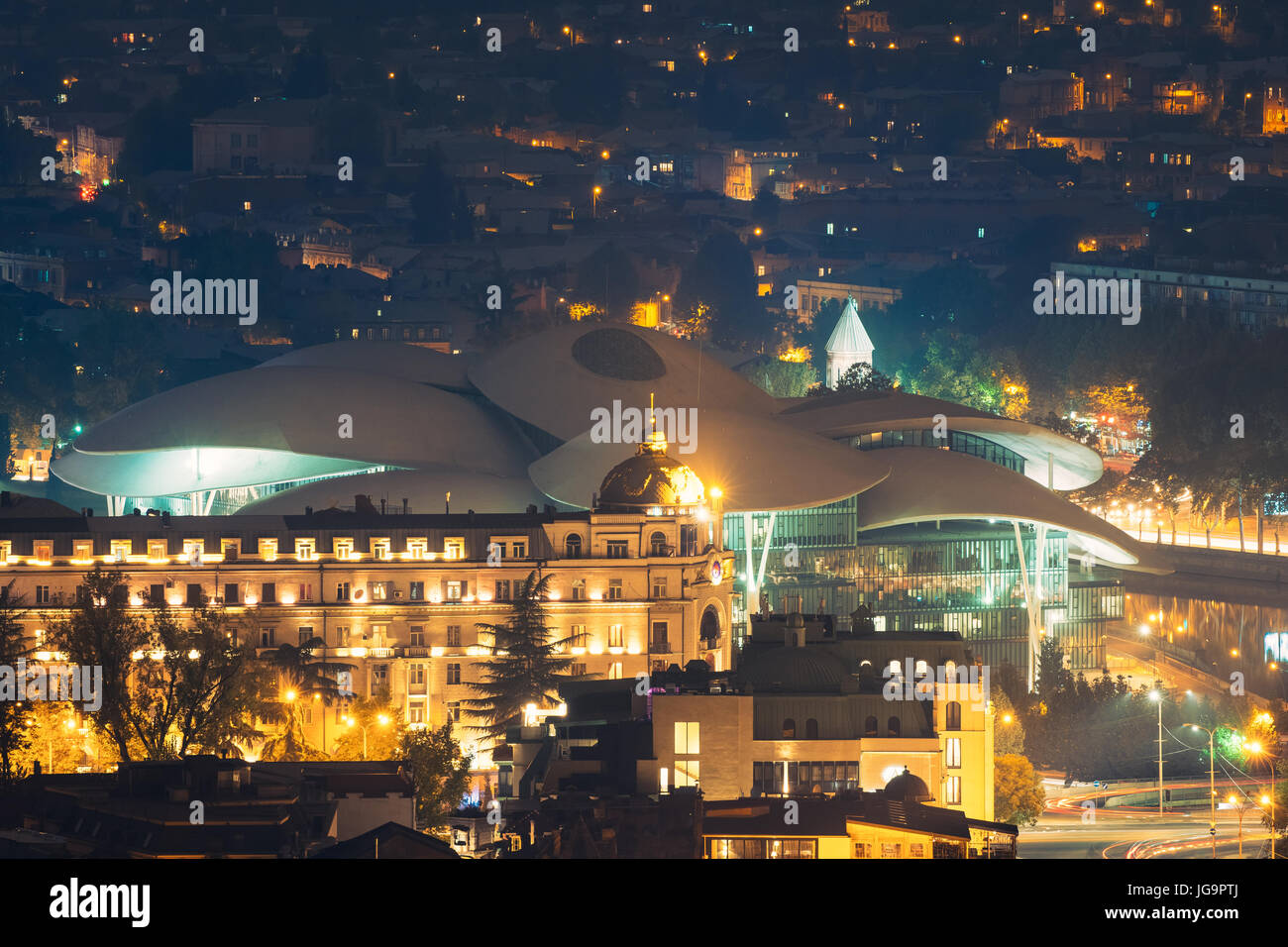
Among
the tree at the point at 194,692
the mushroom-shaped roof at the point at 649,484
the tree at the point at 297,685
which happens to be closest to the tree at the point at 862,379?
the mushroom-shaped roof at the point at 649,484

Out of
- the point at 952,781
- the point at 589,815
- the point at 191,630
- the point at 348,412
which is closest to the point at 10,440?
the point at 348,412

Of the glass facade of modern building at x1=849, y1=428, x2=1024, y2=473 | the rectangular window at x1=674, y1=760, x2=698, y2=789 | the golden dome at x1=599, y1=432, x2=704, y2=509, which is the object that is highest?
the glass facade of modern building at x1=849, y1=428, x2=1024, y2=473

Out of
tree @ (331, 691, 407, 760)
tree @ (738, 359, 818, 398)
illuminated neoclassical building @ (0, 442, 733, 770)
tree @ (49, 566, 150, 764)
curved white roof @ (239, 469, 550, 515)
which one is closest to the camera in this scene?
tree @ (49, 566, 150, 764)

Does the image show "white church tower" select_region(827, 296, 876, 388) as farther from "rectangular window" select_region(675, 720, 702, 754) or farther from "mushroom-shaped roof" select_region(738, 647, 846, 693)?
"rectangular window" select_region(675, 720, 702, 754)

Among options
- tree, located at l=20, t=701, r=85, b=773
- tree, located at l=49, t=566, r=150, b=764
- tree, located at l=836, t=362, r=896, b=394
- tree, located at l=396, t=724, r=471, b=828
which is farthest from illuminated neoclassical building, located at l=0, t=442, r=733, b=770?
tree, located at l=836, t=362, r=896, b=394

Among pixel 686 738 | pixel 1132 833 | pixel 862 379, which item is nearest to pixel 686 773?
pixel 686 738

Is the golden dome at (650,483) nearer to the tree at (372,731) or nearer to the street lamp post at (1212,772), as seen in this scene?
the tree at (372,731)
